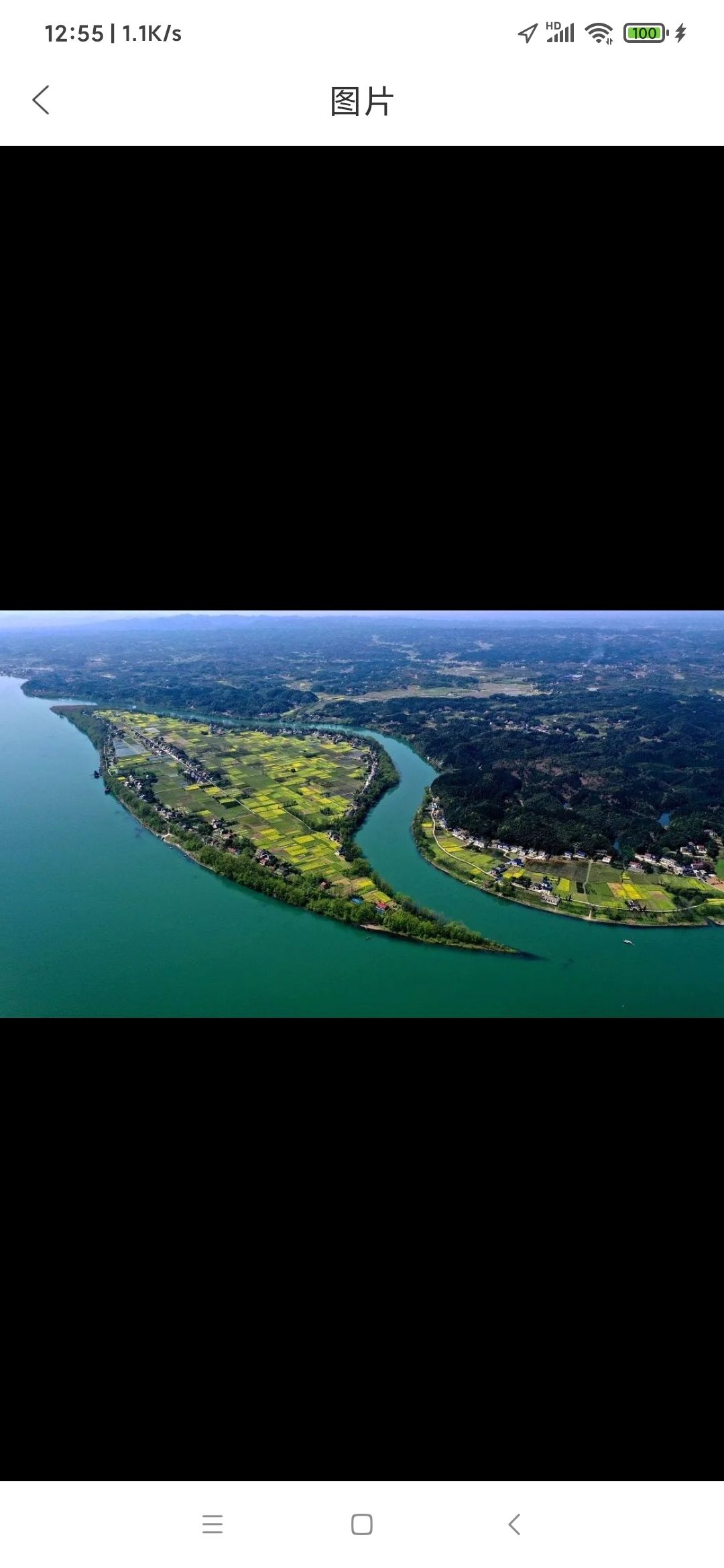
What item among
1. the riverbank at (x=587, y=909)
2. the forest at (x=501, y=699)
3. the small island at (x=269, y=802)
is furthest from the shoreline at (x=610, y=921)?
the forest at (x=501, y=699)

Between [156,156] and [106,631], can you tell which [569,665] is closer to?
[106,631]

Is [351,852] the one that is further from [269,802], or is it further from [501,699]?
[501,699]
